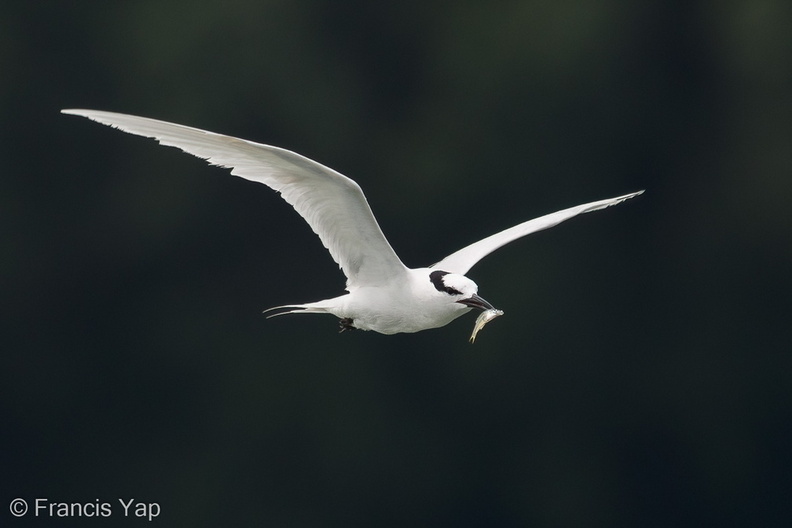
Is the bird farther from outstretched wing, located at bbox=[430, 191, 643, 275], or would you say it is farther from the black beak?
outstretched wing, located at bbox=[430, 191, 643, 275]

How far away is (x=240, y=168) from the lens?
172 inches

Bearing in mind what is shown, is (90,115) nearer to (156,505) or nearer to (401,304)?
(401,304)

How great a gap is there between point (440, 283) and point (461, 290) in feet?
0.35

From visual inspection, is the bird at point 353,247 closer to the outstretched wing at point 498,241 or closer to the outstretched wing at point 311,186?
the outstretched wing at point 311,186

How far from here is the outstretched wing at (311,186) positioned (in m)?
4.09

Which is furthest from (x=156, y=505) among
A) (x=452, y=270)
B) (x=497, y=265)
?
(x=452, y=270)

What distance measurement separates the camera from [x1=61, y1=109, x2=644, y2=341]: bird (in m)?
4.27

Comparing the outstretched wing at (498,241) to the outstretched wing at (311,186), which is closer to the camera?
the outstretched wing at (311,186)

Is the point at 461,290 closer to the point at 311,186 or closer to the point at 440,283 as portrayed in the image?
the point at 440,283

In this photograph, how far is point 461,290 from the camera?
4508 millimetres

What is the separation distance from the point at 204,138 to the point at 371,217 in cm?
68

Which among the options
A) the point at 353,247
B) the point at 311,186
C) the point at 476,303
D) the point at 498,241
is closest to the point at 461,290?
the point at 476,303

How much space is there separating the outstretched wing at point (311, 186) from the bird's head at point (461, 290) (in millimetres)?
225

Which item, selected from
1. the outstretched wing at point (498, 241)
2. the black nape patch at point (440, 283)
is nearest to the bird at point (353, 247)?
the black nape patch at point (440, 283)
